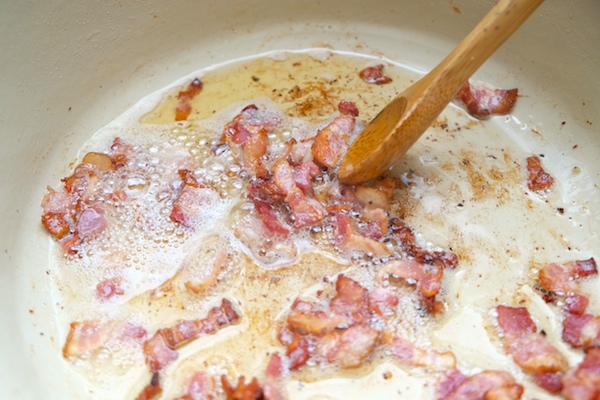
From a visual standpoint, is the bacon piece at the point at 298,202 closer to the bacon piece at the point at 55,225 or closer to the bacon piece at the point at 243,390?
the bacon piece at the point at 243,390

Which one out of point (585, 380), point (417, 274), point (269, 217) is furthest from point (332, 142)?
point (585, 380)

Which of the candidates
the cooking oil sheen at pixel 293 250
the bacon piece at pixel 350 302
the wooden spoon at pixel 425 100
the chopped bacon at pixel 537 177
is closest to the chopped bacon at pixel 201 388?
the cooking oil sheen at pixel 293 250

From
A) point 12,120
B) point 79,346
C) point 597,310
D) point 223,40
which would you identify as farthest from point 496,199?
point 12,120

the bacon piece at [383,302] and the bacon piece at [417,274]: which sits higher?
the bacon piece at [417,274]

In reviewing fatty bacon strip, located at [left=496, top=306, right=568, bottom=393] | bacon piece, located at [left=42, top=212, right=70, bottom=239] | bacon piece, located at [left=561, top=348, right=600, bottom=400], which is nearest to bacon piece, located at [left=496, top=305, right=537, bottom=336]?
fatty bacon strip, located at [left=496, top=306, right=568, bottom=393]

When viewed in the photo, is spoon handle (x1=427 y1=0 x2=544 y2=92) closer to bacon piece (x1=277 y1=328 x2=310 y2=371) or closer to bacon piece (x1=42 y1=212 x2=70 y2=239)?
bacon piece (x1=277 y1=328 x2=310 y2=371)

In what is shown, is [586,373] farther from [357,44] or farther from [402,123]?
[357,44]
